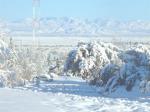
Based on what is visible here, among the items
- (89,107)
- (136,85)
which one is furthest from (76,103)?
(136,85)

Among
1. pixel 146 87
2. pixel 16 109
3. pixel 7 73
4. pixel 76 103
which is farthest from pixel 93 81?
pixel 16 109

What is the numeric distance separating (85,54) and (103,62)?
1728 mm

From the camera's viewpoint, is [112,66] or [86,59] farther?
[86,59]

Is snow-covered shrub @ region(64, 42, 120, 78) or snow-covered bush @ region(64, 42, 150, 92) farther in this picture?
snow-covered shrub @ region(64, 42, 120, 78)

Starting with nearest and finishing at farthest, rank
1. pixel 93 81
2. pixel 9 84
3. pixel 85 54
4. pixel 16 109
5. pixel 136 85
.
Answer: pixel 16 109
pixel 136 85
pixel 9 84
pixel 93 81
pixel 85 54

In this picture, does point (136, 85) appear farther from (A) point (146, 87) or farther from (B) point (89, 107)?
(B) point (89, 107)

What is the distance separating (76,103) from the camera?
15820 mm

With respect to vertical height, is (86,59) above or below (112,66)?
above

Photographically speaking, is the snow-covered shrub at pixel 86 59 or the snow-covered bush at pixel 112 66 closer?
the snow-covered bush at pixel 112 66

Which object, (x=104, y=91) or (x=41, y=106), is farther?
(x=104, y=91)

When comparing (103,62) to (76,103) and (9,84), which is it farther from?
(76,103)

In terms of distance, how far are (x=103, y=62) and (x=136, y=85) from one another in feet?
40.1

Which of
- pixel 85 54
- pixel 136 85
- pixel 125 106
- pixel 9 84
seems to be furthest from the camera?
pixel 85 54

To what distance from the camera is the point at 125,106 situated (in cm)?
1524
